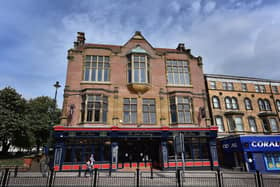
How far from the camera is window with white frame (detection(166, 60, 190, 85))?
2059cm

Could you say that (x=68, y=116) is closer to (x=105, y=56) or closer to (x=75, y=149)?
(x=75, y=149)

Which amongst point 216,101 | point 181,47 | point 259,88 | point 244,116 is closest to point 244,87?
point 259,88

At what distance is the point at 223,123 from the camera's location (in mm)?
22219

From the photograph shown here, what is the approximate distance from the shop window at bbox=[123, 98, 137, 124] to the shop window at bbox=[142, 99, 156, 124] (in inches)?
43.5

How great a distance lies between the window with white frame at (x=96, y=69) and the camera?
747 inches

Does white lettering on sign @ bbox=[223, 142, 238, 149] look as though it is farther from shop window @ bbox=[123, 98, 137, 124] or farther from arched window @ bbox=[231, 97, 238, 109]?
shop window @ bbox=[123, 98, 137, 124]

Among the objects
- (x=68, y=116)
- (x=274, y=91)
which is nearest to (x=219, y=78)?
(x=274, y=91)

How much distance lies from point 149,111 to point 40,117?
26.7 meters

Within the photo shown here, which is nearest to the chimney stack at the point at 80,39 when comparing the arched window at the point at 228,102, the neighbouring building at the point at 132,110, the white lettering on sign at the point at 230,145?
the neighbouring building at the point at 132,110

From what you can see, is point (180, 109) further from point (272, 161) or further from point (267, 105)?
point (267, 105)

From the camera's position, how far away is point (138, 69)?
1964 cm

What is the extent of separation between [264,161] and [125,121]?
619 inches

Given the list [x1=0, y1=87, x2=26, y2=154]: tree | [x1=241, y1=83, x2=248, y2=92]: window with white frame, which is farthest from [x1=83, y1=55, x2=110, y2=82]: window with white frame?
[x1=241, y1=83, x2=248, y2=92]: window with white frame

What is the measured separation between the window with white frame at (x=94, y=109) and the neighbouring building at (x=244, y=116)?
15.2 m
